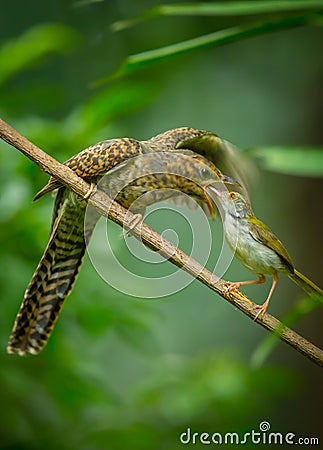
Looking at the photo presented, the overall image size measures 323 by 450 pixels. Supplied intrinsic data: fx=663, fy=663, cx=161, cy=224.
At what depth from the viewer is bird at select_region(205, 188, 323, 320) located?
674 millimetres

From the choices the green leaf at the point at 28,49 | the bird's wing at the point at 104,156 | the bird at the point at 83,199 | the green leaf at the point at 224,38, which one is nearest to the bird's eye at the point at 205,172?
the bird at the point at 83,199

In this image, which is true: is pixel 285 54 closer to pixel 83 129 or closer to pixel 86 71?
pixel 86 71

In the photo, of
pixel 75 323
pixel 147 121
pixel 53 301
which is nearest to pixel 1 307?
pixel 75 323

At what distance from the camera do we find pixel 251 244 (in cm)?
69

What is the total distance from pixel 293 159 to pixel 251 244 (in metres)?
0.17

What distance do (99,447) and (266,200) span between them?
3.87 feet

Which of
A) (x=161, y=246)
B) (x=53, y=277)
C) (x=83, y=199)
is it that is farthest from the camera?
(x=53, y=277)

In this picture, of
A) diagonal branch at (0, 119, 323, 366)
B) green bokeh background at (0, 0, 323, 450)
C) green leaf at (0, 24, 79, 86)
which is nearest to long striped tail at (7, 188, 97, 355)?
green bokeh background at (0, 0, 323, 450)

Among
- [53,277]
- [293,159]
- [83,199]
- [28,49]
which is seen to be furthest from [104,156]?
[28,49]

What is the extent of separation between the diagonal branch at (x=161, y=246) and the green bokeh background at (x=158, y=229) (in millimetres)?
31

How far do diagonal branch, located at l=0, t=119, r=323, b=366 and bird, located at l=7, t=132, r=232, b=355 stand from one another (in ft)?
0.30

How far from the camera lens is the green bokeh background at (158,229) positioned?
1.24 meters

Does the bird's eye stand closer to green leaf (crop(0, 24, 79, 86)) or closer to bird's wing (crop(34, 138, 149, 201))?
bird's wing (crop(34, 138, 149, 201))

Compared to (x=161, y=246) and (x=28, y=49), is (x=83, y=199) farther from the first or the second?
(x=28, y=49)
